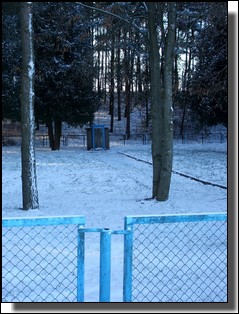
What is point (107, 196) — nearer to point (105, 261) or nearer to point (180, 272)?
point (180, 272)

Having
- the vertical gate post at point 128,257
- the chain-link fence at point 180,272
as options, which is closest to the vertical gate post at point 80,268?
the vertical gate post at point 128,257

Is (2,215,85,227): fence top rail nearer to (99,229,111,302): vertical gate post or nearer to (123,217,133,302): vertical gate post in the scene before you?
(99,229,111,302): vertical gate post

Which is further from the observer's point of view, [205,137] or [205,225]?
[205,137]

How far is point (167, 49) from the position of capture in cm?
913

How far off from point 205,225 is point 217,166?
10.5 m

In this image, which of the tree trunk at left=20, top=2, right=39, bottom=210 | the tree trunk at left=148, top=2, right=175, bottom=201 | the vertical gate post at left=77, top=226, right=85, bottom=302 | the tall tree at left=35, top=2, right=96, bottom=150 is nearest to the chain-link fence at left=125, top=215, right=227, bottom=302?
the vertical gate post at left=77, top=226, right=85, bottom=302

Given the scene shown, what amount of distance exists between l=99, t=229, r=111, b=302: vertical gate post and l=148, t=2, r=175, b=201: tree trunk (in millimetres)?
6538

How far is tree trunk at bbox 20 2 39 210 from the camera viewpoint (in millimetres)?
8188

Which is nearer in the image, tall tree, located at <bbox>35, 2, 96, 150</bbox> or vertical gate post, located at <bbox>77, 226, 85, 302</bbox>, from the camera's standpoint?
vertical gate post, located at <bbox>77, 226, 85, 302</bbox>

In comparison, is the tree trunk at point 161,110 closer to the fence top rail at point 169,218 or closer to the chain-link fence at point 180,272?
the chain-link fence at point 180,272

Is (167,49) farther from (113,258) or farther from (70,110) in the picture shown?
(70,110)

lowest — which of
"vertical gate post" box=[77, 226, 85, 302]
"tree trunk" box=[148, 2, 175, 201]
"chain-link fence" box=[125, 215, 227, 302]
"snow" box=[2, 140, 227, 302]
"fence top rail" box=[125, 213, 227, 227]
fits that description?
"chain-link fence" box=[125, 215, 227, 302]

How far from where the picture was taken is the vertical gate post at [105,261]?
2.99 meters

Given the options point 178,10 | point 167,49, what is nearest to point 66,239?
point 167,49
